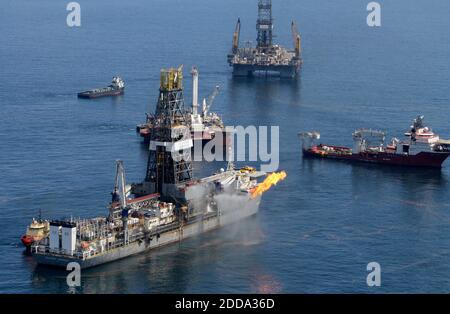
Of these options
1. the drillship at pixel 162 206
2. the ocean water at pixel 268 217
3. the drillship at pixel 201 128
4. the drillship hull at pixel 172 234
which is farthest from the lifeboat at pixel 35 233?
the drillship at pixel 201 128

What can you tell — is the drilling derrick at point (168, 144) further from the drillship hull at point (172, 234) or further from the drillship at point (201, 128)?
the drillship at point (201, 128)

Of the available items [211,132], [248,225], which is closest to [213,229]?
[248,225]

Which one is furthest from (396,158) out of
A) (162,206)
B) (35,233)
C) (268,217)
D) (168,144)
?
(35,233)

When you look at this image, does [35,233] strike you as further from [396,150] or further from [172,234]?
[396,150]
